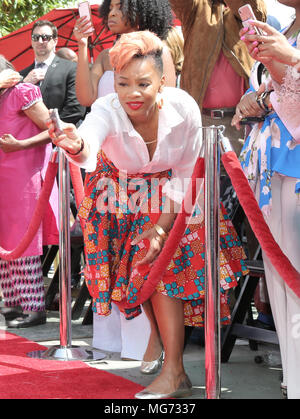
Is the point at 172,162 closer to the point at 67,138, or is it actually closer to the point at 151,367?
the point at 67,138

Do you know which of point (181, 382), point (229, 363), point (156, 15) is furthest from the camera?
point (156, 15)

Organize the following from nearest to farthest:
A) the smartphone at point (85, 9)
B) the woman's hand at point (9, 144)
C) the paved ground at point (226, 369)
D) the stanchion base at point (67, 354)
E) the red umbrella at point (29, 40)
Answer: the paved ground at point (226, 369) < the stanchion base at point (67, 354) < the smartphone at point (85, 9) < the woman's hand at point (9, 144) < the red umbrella at point (29, 40)

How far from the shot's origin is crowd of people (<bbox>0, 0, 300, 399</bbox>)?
2832 millimetres

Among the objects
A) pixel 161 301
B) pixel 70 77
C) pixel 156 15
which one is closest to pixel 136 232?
pixel 161 301

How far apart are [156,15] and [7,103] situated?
3.97ft

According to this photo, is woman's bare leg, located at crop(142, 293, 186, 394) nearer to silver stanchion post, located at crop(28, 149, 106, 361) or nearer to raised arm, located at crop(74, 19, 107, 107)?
silver stanchion post, located at crop(28, 149, 106, 361)

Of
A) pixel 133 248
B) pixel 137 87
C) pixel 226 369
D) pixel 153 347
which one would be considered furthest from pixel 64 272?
pixel 137 87

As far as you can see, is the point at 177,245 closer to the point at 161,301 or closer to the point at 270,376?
the point at 161,301

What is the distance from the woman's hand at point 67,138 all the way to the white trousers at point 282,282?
2.64ft

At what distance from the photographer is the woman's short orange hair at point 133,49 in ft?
10.2

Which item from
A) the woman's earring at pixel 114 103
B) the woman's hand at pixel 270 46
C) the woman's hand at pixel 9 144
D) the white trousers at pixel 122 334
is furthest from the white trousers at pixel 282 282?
the woman's hand at pixel 9 144

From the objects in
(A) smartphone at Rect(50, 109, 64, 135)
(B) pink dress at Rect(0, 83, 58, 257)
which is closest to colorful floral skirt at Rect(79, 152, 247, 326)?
(A) smartphone at Rect(50, 109, 64, 135)

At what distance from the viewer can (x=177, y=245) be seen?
2936mm

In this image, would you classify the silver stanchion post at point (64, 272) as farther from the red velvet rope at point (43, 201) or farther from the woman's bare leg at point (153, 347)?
the woman's bare leg at point (153, 347)
